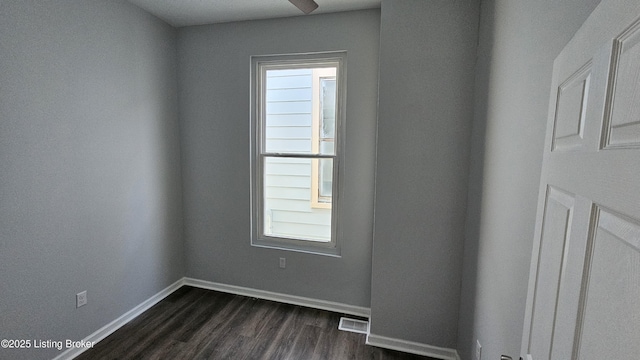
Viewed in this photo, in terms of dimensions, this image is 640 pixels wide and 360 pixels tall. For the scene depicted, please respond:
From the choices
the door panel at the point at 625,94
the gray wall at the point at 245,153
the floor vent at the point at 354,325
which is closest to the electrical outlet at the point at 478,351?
the floor vent at the point at 354,325

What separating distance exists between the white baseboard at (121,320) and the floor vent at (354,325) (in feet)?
6.21

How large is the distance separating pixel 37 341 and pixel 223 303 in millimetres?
1340

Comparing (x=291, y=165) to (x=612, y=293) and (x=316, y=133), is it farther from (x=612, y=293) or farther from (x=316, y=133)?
(x=612, y=293)

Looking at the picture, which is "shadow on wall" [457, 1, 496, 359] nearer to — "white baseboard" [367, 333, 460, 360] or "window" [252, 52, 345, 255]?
"white baseboard" [367, 333, 460, 360]

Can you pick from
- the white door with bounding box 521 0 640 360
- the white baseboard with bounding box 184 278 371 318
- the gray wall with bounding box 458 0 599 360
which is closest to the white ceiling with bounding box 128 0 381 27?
the gray wall with bounding box 458 0 599 360

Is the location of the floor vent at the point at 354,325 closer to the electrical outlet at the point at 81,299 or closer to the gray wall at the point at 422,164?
the gray wall at the point at 422,164

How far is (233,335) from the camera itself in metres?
2.31

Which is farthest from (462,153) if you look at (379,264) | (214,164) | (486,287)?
(214,164)

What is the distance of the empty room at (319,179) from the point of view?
0.59 meters

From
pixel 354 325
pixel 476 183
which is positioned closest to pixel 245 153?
pixel 354 325

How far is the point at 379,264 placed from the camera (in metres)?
2.20

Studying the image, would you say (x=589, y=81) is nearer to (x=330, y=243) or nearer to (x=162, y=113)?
(x=330, y=243)

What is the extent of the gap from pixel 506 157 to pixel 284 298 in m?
2.41

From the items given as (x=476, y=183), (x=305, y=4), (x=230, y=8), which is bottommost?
(x=476, y=183)
